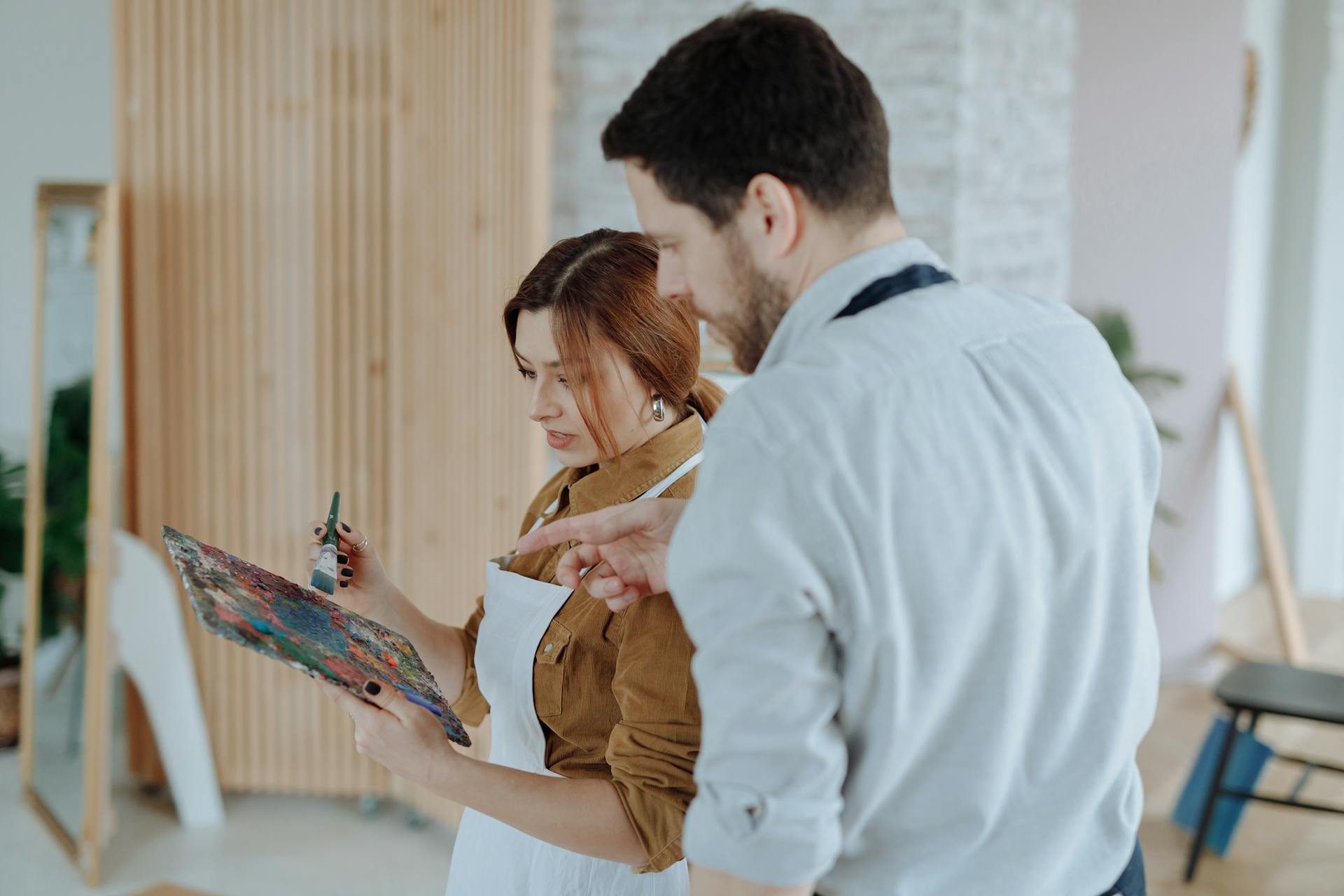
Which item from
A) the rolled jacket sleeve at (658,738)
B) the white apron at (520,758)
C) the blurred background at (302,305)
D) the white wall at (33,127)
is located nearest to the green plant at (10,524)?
the blurred background at (302,305)

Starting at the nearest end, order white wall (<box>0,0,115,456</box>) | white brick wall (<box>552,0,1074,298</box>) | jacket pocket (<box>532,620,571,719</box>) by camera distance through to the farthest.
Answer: jacket pocket (<box>532,620,571,719</box>) → white brick wall (<box>552,0,1074,298</box>) → white wall (<box>0,0,115,456</box>)

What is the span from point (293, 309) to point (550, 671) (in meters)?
2.93

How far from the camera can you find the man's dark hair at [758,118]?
1027 mm

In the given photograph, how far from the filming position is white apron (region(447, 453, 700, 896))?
1.72 meters

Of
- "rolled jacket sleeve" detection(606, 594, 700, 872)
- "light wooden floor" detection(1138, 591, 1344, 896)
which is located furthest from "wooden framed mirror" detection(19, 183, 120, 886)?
"light wooden floor" detection(1138, 591, 1344, 896)

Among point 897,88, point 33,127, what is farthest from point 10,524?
point 897,88

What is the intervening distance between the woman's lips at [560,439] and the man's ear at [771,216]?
729 millimetres

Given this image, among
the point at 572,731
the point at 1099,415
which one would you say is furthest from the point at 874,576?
the point at 572,731

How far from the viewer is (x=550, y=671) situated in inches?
66.1

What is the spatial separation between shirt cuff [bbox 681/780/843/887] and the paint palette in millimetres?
476

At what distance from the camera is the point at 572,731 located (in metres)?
1.66

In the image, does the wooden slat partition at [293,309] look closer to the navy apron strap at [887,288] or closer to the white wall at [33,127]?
the white wall at [33,127]

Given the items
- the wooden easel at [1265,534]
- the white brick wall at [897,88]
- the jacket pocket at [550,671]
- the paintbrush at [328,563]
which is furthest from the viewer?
the wooden easel at [1265,534]

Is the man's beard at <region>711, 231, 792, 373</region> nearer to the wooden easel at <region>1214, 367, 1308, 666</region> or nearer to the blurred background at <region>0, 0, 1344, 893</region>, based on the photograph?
the blurred background at <region>0, 0, 1344, 893</region>
